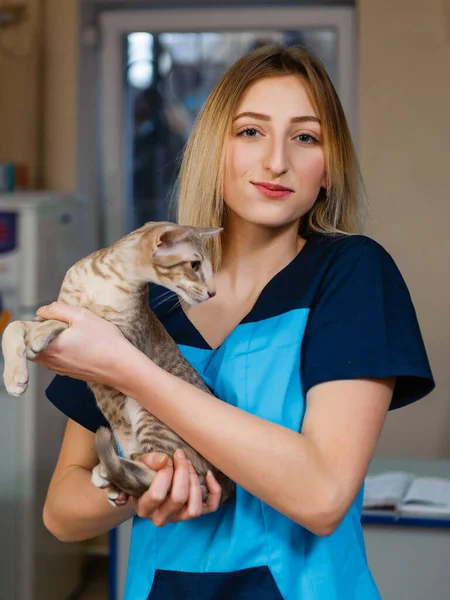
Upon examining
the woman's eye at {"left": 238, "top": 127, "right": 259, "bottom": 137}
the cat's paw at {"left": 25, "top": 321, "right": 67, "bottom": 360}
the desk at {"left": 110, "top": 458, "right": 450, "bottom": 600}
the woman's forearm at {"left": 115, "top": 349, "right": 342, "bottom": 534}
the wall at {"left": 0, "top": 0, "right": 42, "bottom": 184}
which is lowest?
the desk at {"left": 110, "top": 458, "right": 450, "bottom": 600}

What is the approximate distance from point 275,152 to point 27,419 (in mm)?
2042

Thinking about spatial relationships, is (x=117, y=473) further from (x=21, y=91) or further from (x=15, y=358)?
(x=21, y=91)

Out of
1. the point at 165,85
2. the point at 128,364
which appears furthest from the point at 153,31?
the point at 128,364

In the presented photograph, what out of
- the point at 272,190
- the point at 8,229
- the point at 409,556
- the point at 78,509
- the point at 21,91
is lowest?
the point at 409,556

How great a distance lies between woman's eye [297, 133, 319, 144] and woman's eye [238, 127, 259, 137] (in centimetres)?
6

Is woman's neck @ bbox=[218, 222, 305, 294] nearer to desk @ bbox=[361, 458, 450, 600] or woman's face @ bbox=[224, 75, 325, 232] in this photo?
woman's face @ bbox=[224, 75, 325, 232]

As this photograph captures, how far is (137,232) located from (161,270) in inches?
3.2

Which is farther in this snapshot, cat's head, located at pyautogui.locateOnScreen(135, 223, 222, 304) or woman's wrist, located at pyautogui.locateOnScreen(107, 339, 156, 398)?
cat's head, located at pyautogui.locateOnScreen(135, 223, 222, 304)

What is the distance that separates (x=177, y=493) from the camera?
101cm

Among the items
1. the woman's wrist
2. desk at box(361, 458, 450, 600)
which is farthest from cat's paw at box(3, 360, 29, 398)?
desk at box(361, 458, 450, 600)

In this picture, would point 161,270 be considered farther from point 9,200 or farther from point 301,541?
point 9,200

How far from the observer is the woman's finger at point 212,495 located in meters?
1.08

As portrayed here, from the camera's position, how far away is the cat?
112 centimetres

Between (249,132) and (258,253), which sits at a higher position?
(249,132)
